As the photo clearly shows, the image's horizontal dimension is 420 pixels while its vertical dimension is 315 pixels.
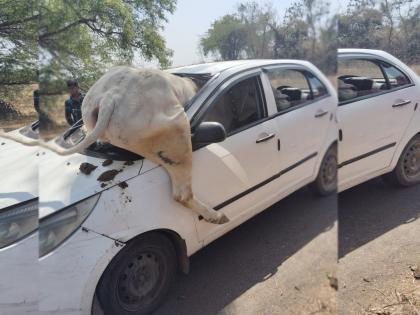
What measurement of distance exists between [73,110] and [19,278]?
77cm

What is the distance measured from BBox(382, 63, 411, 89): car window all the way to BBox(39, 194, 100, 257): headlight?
2.56m

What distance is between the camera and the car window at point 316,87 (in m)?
1.88

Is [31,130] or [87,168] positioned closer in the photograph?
[87,168]

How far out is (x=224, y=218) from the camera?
2137 millimetres

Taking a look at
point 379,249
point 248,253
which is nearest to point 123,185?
point 248,253

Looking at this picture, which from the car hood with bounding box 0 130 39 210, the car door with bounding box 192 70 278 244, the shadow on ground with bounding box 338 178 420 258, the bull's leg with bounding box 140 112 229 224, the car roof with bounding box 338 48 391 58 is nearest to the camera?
the bull's leg with bounding box 140 112 229 224

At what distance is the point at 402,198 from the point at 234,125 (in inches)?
76.1

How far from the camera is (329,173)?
85.0 inches

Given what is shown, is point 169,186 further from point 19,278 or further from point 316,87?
point 316,87

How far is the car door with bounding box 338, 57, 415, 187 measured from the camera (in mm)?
2512

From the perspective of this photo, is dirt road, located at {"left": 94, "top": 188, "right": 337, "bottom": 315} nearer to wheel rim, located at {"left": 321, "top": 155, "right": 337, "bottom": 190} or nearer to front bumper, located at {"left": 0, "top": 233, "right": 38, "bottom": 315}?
wheel rim, located at {"left": 321, "top": 155, "right": 337, "bottom": 190}

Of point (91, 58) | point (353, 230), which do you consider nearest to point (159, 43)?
point (91, 58)

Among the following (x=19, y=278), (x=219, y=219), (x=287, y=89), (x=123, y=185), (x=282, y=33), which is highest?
(x=282, y=33)

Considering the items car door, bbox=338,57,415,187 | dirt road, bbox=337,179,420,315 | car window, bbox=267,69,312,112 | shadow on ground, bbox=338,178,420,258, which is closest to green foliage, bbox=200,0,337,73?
car window, bbox=267,69,312,112
